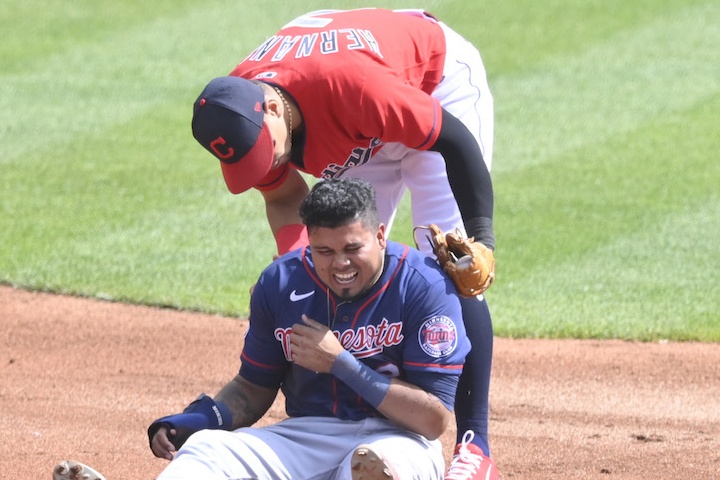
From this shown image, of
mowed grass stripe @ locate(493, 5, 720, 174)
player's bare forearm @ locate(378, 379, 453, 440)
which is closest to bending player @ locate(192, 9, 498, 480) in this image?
player's bare forearm @ locate(378, 379, 453, 440)

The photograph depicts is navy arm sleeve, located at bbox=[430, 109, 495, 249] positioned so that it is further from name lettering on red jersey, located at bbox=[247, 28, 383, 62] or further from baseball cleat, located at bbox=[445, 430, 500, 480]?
baseball cleat, located at bbox=[445, 430, 500, 480]

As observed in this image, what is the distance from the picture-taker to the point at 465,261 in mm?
3719

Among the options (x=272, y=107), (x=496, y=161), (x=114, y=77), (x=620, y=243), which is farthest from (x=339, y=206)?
(x=114, y=77)

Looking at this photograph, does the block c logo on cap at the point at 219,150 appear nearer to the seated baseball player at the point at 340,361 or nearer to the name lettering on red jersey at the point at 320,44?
the seated baseball player at the point at 340,361

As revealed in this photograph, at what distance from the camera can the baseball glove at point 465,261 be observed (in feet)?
12.2

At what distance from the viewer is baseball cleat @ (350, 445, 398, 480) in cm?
339

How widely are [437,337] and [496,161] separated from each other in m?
5.70

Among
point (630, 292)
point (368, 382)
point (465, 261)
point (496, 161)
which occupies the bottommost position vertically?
point (496, 161)

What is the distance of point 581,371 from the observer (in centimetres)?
596

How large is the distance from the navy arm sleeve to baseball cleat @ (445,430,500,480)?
0.66m

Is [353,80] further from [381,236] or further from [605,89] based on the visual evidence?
[605,89]

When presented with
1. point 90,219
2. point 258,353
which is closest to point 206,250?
point 90,219

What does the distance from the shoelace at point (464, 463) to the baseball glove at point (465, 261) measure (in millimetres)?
528

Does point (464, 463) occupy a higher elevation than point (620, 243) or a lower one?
higher
